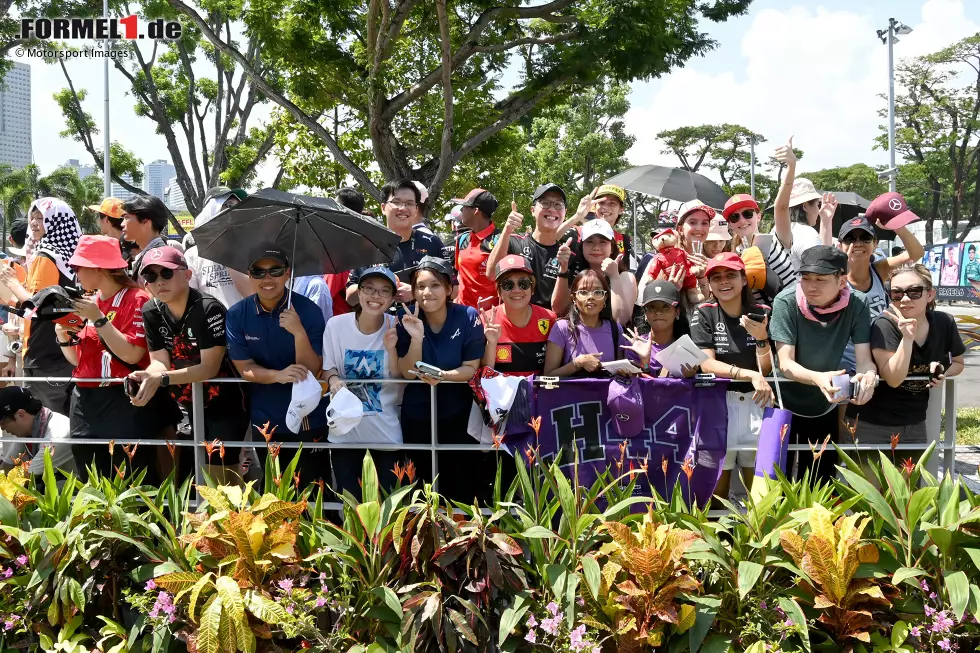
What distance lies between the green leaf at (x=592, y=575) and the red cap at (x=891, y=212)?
3922 mm

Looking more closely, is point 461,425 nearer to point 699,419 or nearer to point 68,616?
point 699,419

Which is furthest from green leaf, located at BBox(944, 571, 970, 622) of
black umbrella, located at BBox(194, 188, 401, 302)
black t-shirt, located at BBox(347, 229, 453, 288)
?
black t-shirt, located at BBox(347, 229, 453, 288)

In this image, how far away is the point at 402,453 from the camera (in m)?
4.65

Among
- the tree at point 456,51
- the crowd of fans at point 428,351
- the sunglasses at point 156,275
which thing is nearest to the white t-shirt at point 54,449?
the crowd of fans at point 428,351

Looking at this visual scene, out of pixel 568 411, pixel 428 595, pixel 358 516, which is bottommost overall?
pixel 428 595

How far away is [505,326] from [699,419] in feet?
4.43

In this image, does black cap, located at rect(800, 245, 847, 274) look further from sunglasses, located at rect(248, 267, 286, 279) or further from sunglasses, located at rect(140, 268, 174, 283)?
sunglasses, located at rect(140, 268, 174, 283)

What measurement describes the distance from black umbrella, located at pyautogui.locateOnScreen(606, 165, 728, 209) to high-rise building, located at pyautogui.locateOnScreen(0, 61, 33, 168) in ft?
147

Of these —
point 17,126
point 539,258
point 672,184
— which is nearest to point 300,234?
point 539,258

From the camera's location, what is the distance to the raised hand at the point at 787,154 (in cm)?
546

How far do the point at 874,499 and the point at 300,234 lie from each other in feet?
12.0

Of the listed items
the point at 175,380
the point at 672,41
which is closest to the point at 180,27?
the point at 672,41

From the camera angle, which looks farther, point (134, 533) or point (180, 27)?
point (180, 27)

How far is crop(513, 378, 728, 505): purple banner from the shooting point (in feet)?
14.8
